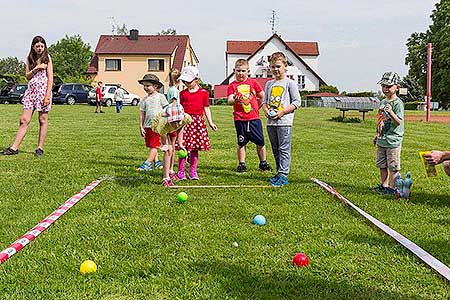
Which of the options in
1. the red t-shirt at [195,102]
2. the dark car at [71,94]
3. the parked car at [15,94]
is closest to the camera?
the red t-shirt at [195,102]

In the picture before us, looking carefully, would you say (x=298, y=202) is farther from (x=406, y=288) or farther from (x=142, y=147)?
(x=142, y=147)

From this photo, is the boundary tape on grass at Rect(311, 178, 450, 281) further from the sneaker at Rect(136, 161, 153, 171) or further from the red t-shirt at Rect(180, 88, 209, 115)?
the sneaker at Rect(136, 161, 153, 171)

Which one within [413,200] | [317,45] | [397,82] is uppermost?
[317,45]

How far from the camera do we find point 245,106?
8.85m

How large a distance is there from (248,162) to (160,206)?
13.7 ft

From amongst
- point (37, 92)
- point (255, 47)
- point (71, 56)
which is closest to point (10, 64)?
point (71, 56)

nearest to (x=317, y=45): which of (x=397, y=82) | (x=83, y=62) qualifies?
(x=83, y=62)

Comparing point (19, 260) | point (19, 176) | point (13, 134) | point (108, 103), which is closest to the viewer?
point (19, 260)

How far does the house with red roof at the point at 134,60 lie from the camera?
193 feet

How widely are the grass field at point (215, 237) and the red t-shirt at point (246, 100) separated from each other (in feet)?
2.85

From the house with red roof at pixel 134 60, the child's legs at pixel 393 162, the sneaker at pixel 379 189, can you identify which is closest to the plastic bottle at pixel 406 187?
the child's legs at pixel 393 162

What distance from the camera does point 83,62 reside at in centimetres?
10519

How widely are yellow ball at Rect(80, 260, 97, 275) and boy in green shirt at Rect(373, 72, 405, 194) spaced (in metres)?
4.20

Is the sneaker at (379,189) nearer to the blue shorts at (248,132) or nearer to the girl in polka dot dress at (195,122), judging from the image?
the blue shorts at (248,132)
